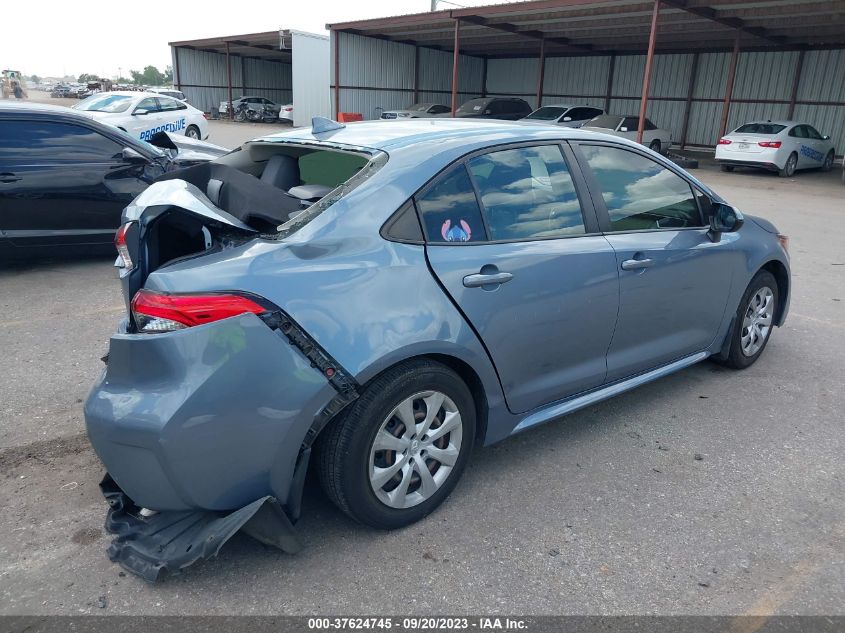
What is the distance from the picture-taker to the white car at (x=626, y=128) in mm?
20328

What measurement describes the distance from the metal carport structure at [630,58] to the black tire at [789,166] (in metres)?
3.07

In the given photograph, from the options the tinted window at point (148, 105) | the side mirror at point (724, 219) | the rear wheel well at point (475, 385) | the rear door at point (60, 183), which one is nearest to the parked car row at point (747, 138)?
the tinted window at point (148, 105)

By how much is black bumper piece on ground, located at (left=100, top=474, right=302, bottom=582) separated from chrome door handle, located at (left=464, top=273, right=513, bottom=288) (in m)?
1.16

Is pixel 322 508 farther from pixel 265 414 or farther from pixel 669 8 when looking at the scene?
pixel 669 8

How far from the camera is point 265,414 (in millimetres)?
2363

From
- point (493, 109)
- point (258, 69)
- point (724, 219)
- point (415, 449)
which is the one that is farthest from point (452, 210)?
point (258, 69)

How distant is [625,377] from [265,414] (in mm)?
2150

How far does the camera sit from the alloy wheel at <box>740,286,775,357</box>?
4555 mm

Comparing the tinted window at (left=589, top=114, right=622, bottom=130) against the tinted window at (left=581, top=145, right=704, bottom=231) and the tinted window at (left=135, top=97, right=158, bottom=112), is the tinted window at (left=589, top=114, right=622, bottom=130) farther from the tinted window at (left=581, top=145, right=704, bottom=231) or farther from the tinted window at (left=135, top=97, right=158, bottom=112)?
the tinted window at (left=581, top=145, right=704, bottom=231)

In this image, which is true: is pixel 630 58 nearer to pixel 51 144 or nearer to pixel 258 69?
pixel 258 69

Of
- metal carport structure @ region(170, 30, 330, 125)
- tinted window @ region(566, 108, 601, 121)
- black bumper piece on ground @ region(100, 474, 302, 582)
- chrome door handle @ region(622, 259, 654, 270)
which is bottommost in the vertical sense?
black bumper piece on ground @ region(100, 474, 302, 582)

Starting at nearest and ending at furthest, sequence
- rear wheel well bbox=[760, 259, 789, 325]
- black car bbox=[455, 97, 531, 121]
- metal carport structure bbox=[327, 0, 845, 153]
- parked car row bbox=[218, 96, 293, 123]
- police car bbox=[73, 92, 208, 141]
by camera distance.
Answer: rear wheel well bbox=[760, 259, 789, 325]
police car bbox=[73, 92, 208, 141]
metal carport structure bbox=[327, 0, 845, 153]
black car bbox=[455, 97, 531, 121]
parked car row bbox=[218, 96, 293, 123]

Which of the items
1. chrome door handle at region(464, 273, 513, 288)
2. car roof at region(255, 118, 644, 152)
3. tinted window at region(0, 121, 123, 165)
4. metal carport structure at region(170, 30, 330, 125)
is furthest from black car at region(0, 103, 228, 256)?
metal carport structure at region(170, 30, 330, 125)

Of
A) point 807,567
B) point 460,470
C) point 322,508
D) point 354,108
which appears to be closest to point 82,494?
point 322,508
